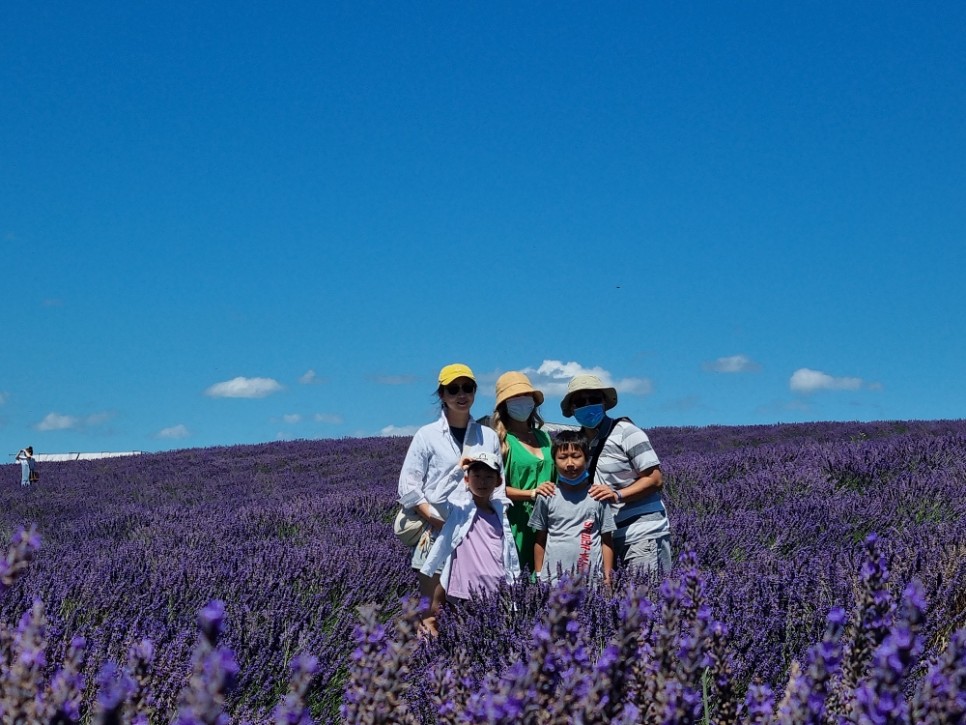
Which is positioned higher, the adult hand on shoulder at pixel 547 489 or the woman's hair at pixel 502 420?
the woman's hair at pixel 502 420

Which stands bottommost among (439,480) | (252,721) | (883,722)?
(252,721)

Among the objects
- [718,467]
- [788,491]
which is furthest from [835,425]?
[788,491]

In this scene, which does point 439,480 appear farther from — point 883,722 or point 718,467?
point 718,467

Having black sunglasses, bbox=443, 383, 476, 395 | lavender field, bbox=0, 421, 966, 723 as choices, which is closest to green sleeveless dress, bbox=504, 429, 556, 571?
black sunglasses, bbox=443, 383, 476, 395

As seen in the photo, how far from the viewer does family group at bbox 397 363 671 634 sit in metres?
3.48

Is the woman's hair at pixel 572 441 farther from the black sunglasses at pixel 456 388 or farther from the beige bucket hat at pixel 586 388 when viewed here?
the black sunglasses at pixel 456 388

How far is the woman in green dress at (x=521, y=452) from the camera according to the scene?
388cm

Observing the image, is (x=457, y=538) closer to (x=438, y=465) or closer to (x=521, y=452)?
(x=438, y=465)

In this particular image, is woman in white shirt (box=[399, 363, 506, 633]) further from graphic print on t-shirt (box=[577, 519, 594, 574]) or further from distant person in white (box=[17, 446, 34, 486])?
distant person in white (box=[17, 446, 34, 486])

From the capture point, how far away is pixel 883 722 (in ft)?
3.26

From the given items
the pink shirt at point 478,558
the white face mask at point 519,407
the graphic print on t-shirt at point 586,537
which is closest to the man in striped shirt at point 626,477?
the graphic print on t-shirt at point 586,537

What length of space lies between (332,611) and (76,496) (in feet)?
27.3

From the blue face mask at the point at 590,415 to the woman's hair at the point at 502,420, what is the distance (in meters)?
0.35

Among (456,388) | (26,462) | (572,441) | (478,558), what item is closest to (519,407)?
(456,388)
